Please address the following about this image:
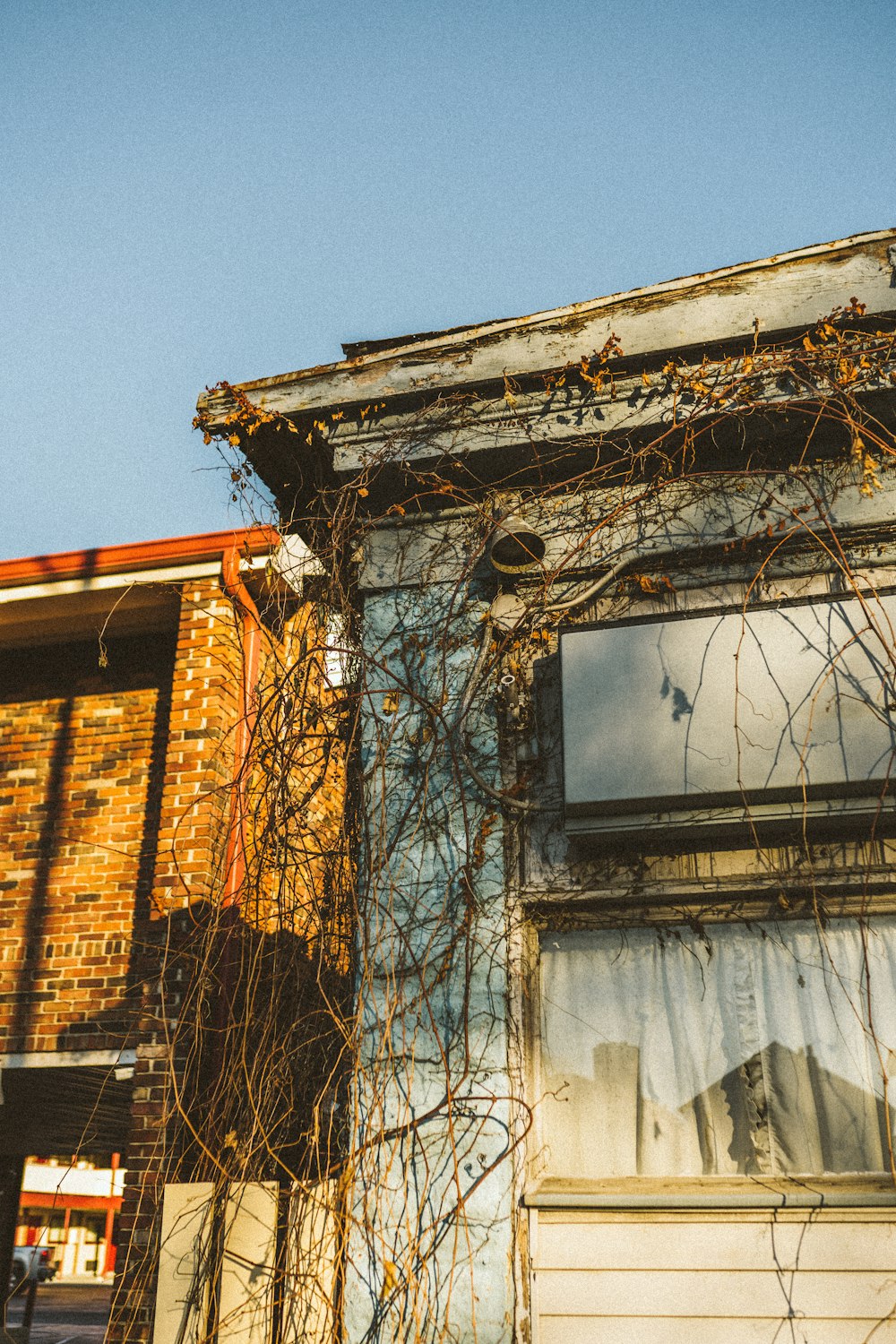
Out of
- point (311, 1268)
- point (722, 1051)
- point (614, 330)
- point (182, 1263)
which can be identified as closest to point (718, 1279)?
point (722, 1051)

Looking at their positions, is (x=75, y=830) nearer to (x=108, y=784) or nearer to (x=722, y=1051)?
(x=108, y=784)

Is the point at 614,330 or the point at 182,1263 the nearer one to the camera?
the point at 182,1263

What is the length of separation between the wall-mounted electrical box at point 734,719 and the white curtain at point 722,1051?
441 mm

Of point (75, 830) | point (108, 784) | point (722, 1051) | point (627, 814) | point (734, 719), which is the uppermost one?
point (108, 784)

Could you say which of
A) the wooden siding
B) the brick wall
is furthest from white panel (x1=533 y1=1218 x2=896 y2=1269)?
the brick wall

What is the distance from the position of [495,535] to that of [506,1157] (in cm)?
230

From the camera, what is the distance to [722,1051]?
11.8ft

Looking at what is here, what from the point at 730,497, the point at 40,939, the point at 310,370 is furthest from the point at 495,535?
the point at 40,939

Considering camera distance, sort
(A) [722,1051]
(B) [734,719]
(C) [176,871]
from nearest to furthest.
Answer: (A) [722,1051] < (B) [734,719] < (C) [176,871]

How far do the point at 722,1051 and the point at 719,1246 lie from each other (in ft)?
1.92

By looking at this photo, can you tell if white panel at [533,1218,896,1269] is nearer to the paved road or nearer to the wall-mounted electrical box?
the wall-mounted electrical box

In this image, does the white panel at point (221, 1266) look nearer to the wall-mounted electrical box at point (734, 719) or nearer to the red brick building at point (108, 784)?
the wall-mounted electrical box at point (734, 719)

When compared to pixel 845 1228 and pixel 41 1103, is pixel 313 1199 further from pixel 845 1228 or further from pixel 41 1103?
pixel 41 1103

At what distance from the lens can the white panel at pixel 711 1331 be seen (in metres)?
3.14
